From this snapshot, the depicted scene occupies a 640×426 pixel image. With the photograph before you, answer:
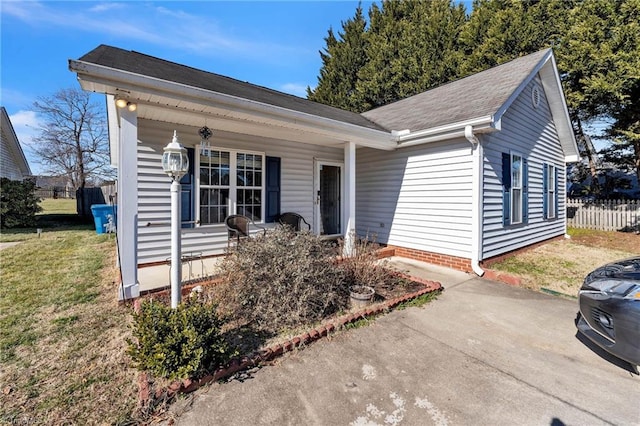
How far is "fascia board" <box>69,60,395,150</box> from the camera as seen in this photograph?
3093 mm

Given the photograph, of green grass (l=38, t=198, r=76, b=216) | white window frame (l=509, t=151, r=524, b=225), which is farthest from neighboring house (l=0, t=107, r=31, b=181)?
white window frame (l=509, t=151, r=524, b=225)

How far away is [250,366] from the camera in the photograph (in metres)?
2.65

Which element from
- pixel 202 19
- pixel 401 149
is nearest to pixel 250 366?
pixel 401 149

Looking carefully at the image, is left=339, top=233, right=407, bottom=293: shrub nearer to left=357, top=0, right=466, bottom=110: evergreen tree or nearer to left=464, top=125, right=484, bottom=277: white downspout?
left=464, top=125, right=484, bottom=277: white downspout

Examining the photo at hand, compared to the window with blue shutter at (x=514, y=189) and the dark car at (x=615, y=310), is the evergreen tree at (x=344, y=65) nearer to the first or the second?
the window with blue shutter at (x=514, y=189)

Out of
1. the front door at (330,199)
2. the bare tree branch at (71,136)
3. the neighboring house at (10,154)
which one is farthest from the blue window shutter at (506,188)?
the bare tree branch at (71,136)

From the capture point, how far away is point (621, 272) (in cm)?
289

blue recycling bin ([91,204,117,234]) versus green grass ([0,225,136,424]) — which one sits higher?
blue recycling bin ([91,204,117,234])

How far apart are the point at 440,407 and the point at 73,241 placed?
10.5 meters

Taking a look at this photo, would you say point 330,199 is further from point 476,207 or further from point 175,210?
point 175,210

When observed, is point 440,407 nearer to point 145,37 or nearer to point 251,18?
point 251,18

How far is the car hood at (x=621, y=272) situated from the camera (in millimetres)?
2732

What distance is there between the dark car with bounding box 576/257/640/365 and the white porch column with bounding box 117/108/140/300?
5194 mm

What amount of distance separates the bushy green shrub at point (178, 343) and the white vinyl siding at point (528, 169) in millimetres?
5301
